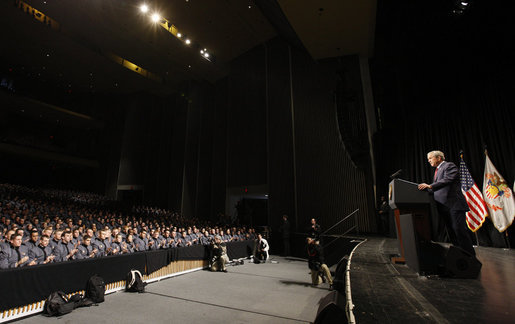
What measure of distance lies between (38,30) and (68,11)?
3.09 m

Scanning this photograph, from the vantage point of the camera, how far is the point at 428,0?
5.23 metres

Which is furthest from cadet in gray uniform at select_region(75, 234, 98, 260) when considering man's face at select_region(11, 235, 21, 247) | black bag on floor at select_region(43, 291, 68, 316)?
black bag on floor at select_region(43, 291, 68, 316)

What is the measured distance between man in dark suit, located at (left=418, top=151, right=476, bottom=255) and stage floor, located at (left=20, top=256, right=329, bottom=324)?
3001 millimetres

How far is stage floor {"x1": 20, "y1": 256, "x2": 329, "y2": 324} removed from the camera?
413cm

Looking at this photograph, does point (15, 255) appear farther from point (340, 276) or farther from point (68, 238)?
point (340, 276)

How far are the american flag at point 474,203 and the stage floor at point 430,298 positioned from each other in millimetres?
4211

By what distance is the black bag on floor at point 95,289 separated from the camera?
4.71 meters

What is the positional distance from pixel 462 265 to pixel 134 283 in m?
5.99

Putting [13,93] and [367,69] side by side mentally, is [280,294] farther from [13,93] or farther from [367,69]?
[13,93]

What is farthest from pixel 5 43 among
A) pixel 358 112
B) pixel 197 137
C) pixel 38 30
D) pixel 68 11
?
pixel 358 112

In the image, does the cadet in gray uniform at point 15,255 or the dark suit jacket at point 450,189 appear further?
the cadet in gray uniform at point 15,255

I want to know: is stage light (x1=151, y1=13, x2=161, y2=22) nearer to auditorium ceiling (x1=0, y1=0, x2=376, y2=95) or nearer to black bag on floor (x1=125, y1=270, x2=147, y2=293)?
auditorium ceiling (x1=0, y1=0, x2=376, y2=95)

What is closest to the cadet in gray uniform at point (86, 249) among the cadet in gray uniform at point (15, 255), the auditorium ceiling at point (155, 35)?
the cadet in gray uniform at point (15, 255)

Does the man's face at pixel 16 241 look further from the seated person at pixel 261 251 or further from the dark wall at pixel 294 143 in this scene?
the dark wall at pixel 294 143
